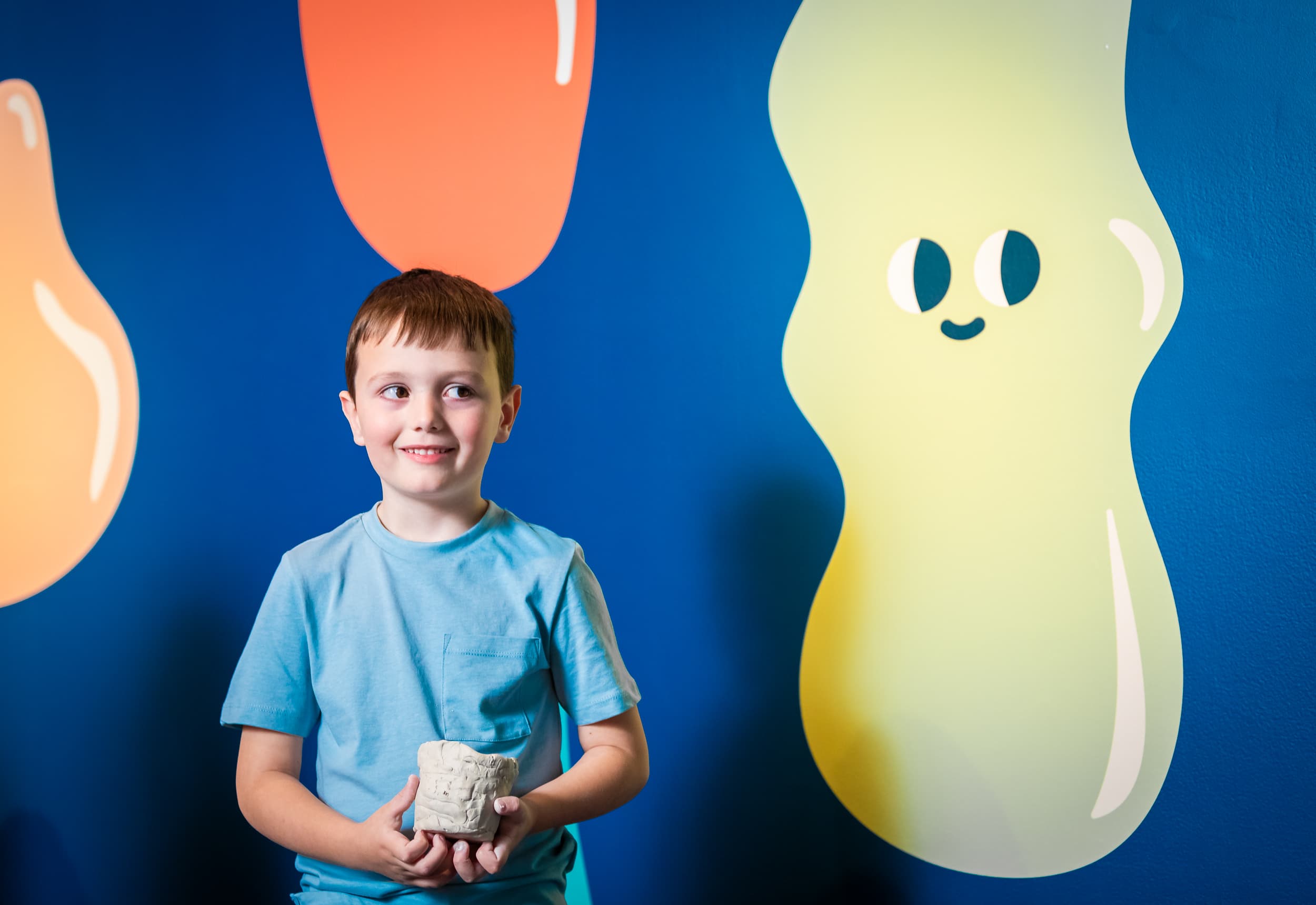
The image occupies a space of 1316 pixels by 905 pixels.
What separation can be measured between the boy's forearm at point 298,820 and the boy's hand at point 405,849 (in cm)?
3

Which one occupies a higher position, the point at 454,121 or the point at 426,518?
the point at 454,121

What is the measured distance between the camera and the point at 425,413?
831mm

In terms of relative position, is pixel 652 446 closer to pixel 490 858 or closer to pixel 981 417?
pixel 981 417

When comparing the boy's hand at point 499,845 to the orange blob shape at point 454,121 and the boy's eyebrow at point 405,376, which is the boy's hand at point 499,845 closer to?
the boy's eyebrow at point 405,376

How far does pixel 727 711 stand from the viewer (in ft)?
3.85

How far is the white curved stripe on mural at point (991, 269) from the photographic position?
1.13 meters

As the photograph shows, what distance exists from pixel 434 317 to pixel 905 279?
59 centimetres

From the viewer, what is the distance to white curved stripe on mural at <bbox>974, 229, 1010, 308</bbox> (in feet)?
3.69

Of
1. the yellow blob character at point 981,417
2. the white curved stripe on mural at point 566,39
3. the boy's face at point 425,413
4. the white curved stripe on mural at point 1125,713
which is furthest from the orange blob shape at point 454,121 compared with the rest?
the white curved stripe on mural at point 1125,713

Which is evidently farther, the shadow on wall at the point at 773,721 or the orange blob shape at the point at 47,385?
the orange blob shape at the point at 47,385

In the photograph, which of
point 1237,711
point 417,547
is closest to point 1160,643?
point 1237,711

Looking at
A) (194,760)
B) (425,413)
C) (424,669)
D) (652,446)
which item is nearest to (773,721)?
(652,446)

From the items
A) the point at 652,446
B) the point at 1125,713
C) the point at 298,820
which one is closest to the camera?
the point at 298,820

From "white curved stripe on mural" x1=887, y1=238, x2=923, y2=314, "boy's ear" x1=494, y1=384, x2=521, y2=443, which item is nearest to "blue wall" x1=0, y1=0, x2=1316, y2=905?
"white curved stripe on mural" x1=887, y1=238, x2=923, y2=314
